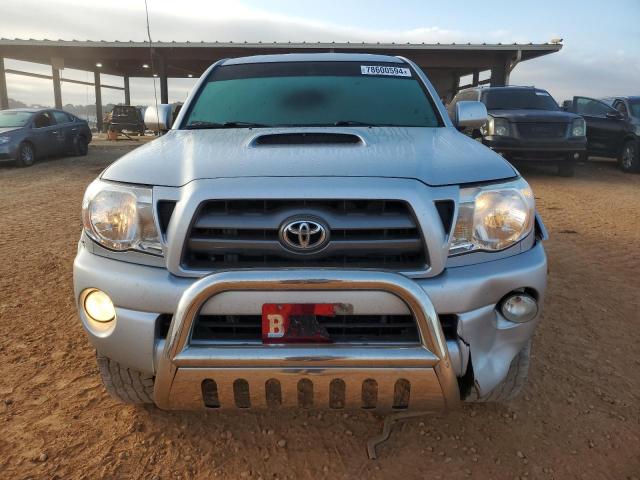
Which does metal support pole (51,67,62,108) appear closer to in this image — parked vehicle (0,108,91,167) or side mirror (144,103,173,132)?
parked vehicle (0,108,91,167)

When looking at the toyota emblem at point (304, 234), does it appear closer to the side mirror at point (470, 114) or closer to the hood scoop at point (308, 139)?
the hood scoop at point (308, 139)

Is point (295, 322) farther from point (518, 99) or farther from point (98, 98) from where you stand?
point (98, 98)

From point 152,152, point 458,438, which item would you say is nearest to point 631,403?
point 458,438

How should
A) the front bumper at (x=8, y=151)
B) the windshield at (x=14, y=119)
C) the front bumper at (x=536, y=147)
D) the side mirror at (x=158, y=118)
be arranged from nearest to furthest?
the side mirror at (x=158, y=118) → the front bumper at (x=536, y=147) → the front bumper at (x=8, y=151) → the windshield at (x=14, y=119)

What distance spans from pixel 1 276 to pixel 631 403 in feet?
15.6

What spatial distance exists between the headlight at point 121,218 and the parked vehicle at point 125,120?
23.4m

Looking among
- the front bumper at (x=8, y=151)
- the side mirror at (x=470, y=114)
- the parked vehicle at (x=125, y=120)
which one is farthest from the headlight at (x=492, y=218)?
the parked vehicle at (x=125, y=120)

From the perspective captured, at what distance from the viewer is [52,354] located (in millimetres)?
3023

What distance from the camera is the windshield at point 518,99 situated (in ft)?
34.1

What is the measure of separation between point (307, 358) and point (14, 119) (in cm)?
1358

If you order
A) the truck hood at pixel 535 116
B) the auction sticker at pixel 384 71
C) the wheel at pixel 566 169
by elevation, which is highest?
the auction sticker at pixel 384 71

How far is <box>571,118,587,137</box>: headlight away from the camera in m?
9.69

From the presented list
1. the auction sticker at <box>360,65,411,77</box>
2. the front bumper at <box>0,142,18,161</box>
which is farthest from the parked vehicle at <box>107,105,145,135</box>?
the auction sticker at <box>360,65,411,77</box>

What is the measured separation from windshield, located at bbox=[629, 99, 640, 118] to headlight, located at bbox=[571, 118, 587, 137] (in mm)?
2646
